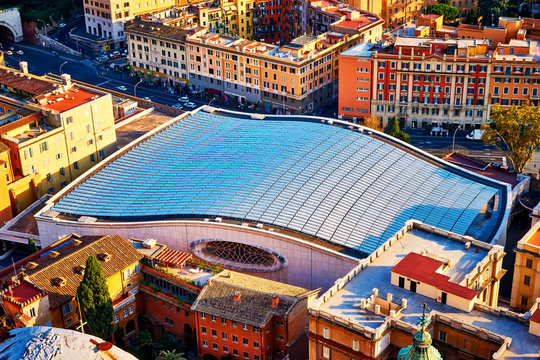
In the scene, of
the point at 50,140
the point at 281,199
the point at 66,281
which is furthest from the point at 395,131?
the point at 66,281

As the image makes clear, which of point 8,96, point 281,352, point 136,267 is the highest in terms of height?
point 8,96

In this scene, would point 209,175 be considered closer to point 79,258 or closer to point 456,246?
point 79,258

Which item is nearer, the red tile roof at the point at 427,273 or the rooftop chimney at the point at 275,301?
the red tile roof at the point at 427,273

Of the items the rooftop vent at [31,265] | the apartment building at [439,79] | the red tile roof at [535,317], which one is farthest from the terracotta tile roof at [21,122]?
the red tile roof at [535,317]

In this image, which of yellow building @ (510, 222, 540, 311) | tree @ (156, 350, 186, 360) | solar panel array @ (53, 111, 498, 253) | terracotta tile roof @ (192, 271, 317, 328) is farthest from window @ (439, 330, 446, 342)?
tree @ (156, 350, 186, 360)

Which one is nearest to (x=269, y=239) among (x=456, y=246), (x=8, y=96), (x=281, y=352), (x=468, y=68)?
(x=281, y=352)

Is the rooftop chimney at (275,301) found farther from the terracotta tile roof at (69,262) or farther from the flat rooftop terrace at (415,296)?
the terracotta tile roof at (69,262)

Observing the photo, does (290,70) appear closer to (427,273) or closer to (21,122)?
(21,122)
